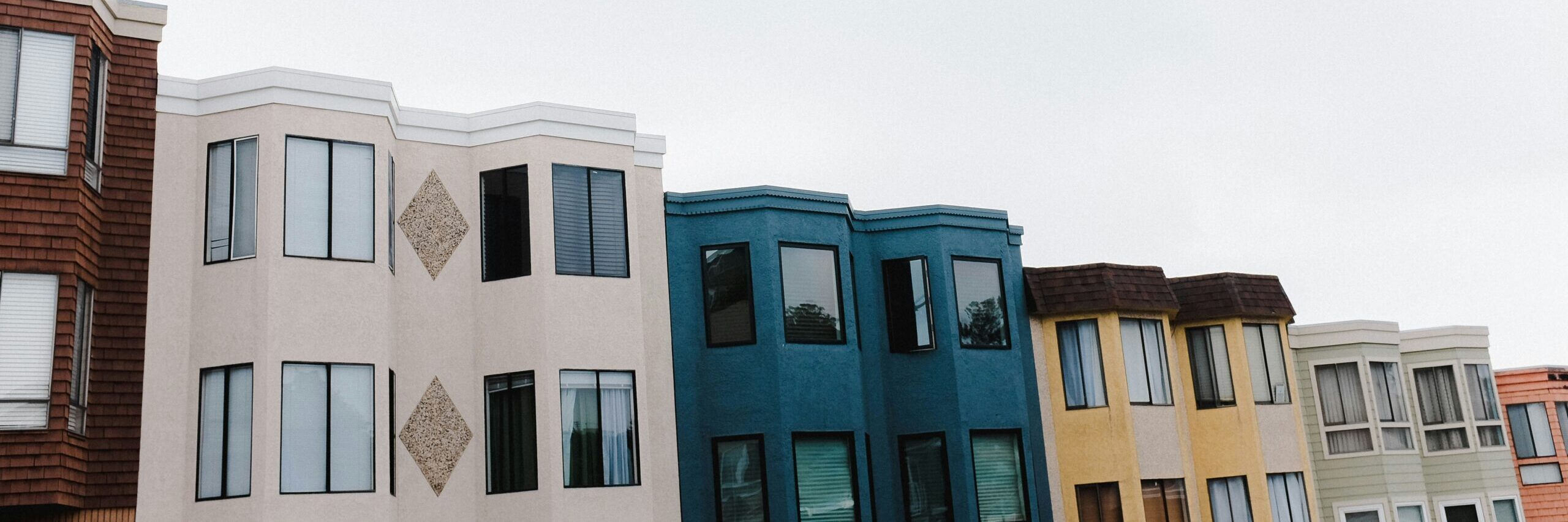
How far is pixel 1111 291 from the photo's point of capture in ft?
82.6

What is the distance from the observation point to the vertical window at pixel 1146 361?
1000 inches

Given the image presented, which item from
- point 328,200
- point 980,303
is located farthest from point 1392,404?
point 328,200

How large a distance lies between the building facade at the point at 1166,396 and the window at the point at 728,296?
6.00 meters

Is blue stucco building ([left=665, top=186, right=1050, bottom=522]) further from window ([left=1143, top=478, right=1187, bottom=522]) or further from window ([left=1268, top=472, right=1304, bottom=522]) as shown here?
window ([left=1268, top=472, right=1304, bottom=522])

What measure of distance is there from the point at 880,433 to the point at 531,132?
304 inches

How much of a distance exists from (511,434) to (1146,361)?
12.2 m

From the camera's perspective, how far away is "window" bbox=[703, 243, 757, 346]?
868 inches

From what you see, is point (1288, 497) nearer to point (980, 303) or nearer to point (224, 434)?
point (980, 303)

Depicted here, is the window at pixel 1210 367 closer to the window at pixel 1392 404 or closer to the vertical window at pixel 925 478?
the window at pixel 1392 404

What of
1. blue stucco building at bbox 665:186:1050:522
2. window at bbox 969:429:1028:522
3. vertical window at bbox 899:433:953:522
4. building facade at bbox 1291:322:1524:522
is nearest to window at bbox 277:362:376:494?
blue stucco building at bbox 665:186:1050:522

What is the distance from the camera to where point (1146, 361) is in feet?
84.1

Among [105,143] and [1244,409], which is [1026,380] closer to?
[1244,409]

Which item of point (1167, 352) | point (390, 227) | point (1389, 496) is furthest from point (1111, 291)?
point (390, 227)

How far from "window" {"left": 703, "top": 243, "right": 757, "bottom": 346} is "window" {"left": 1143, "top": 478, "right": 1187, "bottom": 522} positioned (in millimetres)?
8270
